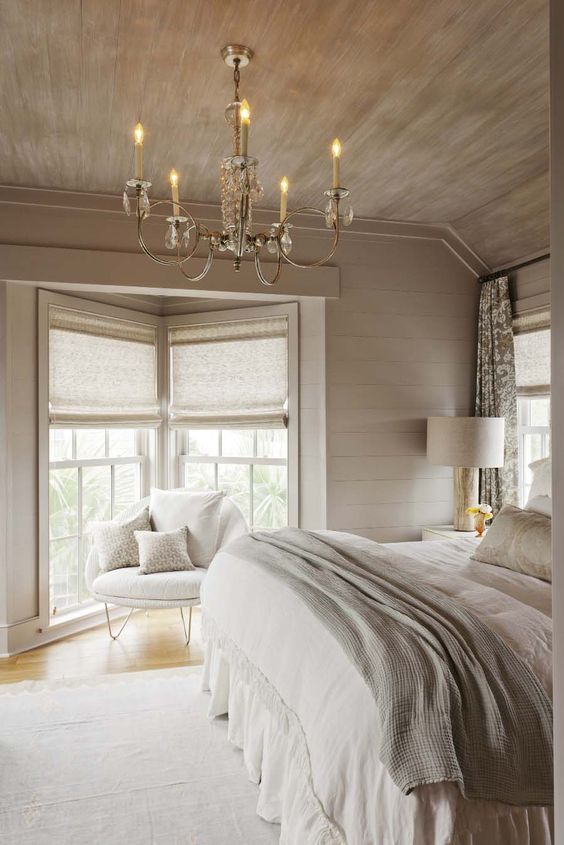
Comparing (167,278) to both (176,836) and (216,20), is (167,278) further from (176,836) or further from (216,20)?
(176,836)

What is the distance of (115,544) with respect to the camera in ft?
13.9

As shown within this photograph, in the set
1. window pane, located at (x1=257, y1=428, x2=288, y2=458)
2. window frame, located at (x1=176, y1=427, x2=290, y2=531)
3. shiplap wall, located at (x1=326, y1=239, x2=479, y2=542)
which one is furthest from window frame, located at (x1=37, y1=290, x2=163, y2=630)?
shiplap wall, located at (x1=326, y1=239, x2=479, y2=542)

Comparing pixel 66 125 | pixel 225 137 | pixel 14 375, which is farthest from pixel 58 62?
pixel 14 375

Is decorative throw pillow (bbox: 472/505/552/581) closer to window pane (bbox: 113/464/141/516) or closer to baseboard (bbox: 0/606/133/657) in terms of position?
baseboard (bbox: 0/606/133/657)

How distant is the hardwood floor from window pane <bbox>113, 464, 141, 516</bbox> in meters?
0.89

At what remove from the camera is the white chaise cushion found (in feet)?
12.8

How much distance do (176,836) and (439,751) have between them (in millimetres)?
1217

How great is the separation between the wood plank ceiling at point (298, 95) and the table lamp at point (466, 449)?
1230 mm

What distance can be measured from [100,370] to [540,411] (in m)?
3.02

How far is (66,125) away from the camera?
3059mm

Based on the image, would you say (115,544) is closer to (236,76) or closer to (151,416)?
(151,416)

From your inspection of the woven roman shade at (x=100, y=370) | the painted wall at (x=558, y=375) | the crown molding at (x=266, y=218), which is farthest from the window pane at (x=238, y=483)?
the painted wall at (x=558, y=375)

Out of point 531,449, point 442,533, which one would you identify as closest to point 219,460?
point 442,533

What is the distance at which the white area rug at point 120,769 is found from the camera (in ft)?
7.38
